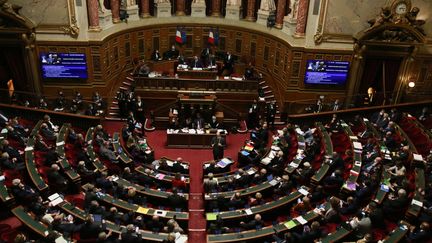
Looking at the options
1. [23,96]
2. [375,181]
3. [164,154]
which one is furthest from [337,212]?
[23,96]

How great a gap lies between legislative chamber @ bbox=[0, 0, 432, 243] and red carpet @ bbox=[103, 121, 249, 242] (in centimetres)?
8

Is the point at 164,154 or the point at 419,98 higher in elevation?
the point at 419,98

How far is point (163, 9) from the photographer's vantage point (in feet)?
73.8

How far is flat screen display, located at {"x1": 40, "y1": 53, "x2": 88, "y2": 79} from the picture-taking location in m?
18.4

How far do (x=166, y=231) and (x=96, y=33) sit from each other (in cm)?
1128

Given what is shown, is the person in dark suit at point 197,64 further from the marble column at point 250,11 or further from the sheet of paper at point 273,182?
the sheet of paper at point 273,182

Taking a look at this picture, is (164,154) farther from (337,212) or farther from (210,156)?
(337,212)

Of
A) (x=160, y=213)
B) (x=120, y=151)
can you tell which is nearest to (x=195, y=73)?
(x=120, y=151)

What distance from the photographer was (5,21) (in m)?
17.1

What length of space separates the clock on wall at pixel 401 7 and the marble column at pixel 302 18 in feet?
11.9

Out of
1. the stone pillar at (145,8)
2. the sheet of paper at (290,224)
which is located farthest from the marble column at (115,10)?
the sheet of paper at (290,224)

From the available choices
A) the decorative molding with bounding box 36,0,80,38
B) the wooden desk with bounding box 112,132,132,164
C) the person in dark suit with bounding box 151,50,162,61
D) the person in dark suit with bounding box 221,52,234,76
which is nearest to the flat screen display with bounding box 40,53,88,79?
the decorative molding with bounding box 36,0,80,38

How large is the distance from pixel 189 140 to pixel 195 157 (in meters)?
0.97

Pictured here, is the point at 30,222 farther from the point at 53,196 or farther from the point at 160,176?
the point at 160,176
